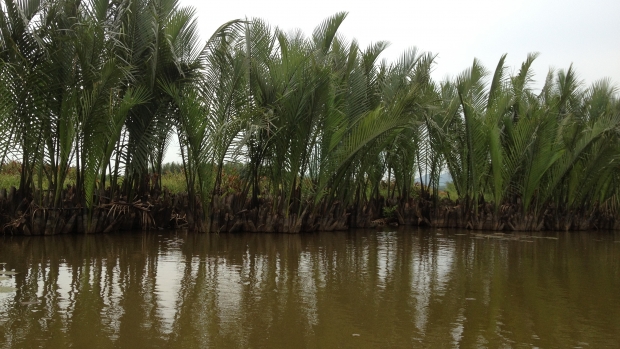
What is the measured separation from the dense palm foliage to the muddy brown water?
39.8 inches

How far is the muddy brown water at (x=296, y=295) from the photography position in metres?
3.34

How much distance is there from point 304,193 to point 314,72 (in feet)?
6.71

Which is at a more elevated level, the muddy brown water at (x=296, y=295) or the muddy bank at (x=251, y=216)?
the muddy bank at (x=251, y=216)

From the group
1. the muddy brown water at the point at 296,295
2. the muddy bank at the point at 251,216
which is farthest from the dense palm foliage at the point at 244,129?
the muddy brown water at the point at 296,295

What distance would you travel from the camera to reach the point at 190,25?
846 cm

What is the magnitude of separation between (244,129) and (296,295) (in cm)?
401

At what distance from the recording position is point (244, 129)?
8.08 m

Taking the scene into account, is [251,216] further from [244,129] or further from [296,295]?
[296,295]

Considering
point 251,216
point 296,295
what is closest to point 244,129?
point 251,216

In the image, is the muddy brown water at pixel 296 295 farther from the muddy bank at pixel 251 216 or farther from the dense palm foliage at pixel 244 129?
the dense palm foliage at pixel 244 129

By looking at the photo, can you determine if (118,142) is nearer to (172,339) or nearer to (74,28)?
(74,28)

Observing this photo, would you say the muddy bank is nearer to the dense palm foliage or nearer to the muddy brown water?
the dense palm foliage

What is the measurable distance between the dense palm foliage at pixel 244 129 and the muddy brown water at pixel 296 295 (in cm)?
101

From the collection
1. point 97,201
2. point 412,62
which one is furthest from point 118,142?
point 412,62
